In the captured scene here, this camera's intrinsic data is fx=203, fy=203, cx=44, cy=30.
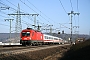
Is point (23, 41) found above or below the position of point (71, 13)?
below

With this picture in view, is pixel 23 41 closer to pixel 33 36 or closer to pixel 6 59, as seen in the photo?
pixel 33 36

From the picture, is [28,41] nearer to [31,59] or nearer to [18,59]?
[31,59]

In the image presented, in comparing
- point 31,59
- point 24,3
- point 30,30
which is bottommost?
point 31,59

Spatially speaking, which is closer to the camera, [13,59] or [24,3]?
[13,59]

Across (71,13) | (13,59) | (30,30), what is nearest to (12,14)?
(30,30)

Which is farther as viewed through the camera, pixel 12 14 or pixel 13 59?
pixel 12 14

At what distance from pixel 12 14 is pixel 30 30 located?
654 centimetres

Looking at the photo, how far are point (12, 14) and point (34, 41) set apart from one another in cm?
810

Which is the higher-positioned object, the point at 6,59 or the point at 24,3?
the point at 24,3

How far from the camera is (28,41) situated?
4072cm

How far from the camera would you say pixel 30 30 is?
4188 centimetres

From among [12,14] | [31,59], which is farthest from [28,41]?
[31,59]

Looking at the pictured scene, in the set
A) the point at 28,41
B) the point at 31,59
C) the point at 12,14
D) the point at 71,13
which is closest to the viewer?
the point at 31,59

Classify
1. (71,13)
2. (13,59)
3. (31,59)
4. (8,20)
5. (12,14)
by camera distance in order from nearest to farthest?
(13,59) → (31,59) → (12,14) → (71,13) → (8,20)
